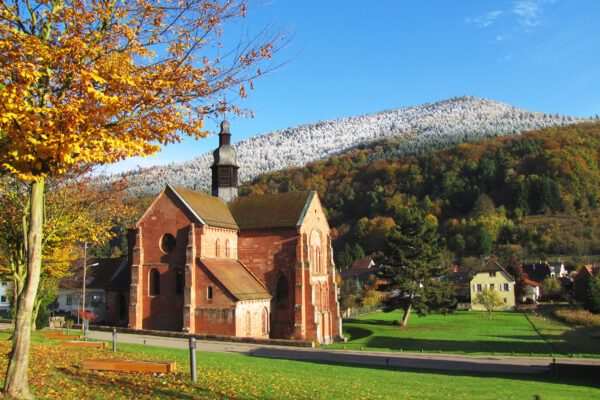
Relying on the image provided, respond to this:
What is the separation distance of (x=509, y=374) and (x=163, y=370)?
1768cm

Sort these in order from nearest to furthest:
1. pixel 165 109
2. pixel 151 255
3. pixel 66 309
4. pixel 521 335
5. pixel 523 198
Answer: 1. pixel 165 109
2. pixel 151 255
3. pixel 521 335
4. pixel 66 309
5. pixel 523 198

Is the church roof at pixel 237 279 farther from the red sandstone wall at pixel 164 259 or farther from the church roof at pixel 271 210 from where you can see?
the church roof at pixel 271 210

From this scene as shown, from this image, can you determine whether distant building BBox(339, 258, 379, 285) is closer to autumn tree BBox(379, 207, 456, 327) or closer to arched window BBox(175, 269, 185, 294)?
autumn tree BBox(379, 207, 456, 327)

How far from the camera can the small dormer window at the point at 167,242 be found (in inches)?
1527

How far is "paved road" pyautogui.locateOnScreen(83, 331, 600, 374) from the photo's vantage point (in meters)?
26.2

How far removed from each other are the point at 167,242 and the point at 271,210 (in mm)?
8934

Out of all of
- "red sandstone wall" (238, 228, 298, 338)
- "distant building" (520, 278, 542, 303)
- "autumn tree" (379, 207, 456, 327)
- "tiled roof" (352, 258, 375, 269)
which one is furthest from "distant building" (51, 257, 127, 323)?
"tiled roof" (352, 258, 375, 269)

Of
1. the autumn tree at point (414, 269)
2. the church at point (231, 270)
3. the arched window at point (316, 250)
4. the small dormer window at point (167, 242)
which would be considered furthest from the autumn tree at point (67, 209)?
the autumn tree at point (414, 269)

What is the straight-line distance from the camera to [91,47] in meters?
9.95

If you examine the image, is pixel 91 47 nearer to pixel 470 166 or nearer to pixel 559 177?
pixel 559 177

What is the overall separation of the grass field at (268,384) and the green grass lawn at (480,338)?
13.0 m

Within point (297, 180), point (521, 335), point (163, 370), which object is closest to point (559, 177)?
point (297, 180)

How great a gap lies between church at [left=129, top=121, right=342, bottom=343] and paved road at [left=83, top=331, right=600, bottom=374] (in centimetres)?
384

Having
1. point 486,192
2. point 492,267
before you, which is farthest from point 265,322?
point 486,192
